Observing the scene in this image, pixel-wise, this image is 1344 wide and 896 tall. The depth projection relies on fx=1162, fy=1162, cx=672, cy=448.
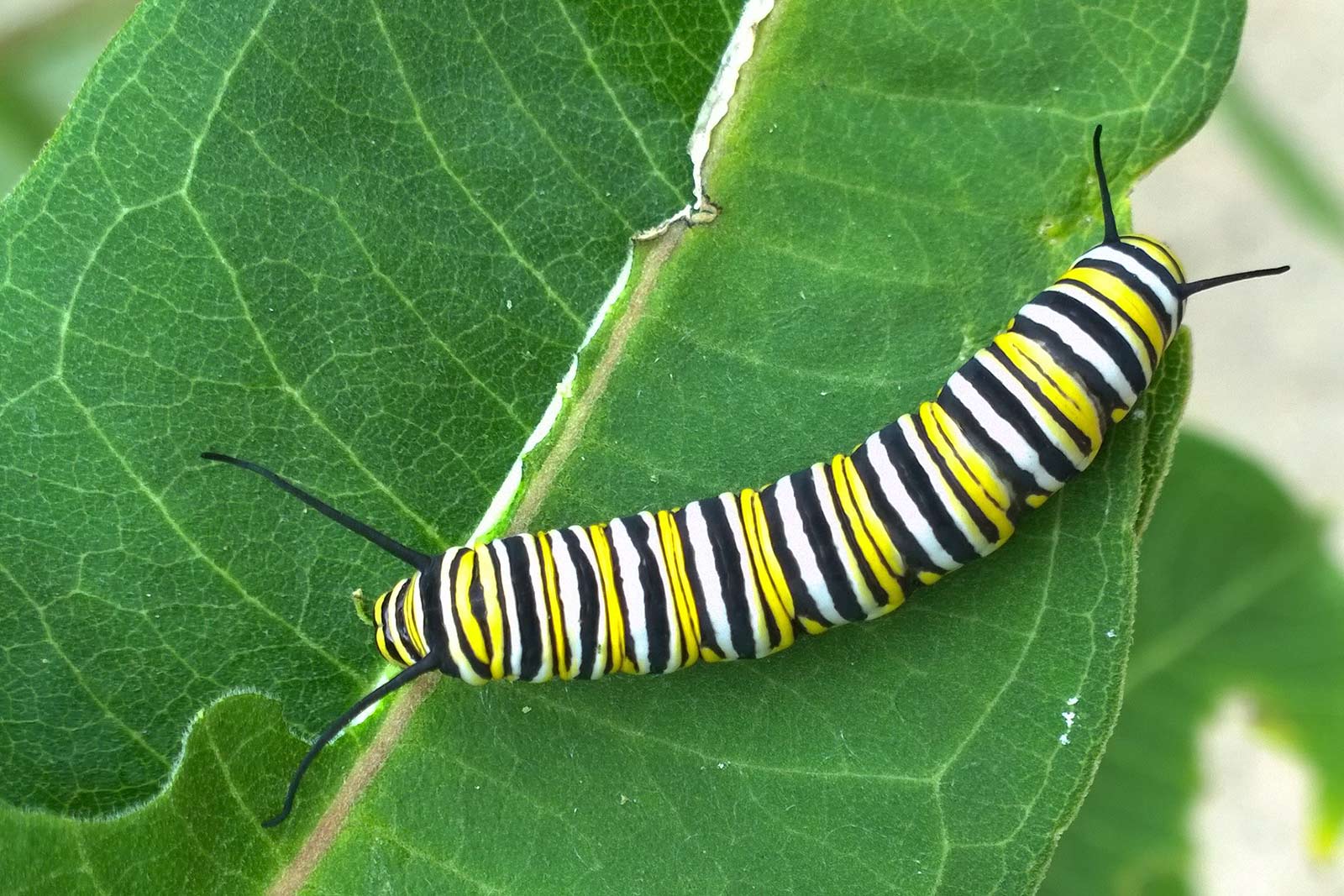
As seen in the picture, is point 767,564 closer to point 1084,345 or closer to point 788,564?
point 788,564

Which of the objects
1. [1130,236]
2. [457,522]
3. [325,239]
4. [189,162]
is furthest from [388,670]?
[1130,236]

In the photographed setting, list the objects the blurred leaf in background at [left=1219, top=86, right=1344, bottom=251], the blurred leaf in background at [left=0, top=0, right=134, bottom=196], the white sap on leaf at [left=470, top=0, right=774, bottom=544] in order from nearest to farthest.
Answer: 1. the white sap on leaf at [left=470, top=0, right=774, bottom=544]
2. the blurred leaf in background at [left=0, top=0, right=134, bottom=196]
3. the blurred leaf in background at [left=1219, top=86, right=1344, bottom=251]

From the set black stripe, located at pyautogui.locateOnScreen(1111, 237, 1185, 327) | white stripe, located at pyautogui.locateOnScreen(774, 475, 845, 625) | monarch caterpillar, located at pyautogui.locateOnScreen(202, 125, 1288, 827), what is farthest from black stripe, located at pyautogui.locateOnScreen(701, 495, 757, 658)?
black stripe, located at pyautogui.locateOnScreen(1111, 237, 1185, 327)

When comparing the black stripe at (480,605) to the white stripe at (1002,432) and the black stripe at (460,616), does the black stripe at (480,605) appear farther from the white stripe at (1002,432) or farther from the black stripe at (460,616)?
A: the white stripe at (1002,432)

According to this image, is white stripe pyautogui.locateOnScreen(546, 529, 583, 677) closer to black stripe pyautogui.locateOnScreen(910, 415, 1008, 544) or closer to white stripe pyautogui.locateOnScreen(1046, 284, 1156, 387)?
black stripe pyautogui.locateOnScreen(910, 415, 1008, 544)

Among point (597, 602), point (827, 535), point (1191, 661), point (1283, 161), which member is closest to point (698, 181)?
point (827, 535)

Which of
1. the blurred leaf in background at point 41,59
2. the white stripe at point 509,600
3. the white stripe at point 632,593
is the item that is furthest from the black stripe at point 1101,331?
the blurred leaf in background at point 41,59

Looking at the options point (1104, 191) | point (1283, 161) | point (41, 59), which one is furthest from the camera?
point (1283, 161)

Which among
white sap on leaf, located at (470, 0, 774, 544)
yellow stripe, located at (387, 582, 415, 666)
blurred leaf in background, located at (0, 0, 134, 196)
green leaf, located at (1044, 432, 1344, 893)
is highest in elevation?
blurred leaf in background, located at (0, 0, 134, 196)
